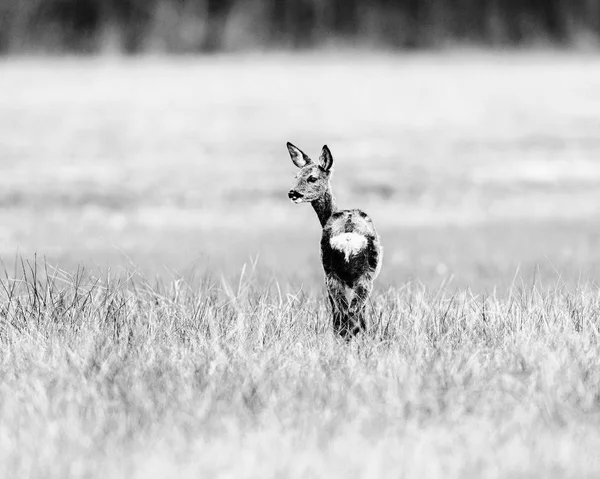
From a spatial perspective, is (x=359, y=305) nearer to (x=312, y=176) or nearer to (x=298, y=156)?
(x=312, y=176)

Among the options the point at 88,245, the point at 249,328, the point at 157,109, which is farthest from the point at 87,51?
the point at 249,328

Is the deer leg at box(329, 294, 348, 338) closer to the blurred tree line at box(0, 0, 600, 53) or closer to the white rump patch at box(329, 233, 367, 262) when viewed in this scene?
the white rump patch at box(329, 233, 367, 262)

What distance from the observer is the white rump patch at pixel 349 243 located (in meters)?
4.98

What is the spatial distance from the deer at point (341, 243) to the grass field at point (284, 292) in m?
0.30

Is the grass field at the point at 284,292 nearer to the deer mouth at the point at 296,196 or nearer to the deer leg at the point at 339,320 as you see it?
the deer leg at the point at 339,320

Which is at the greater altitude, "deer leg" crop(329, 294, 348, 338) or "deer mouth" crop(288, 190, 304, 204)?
"deer mouth" crop(288, 190, 304, 204)

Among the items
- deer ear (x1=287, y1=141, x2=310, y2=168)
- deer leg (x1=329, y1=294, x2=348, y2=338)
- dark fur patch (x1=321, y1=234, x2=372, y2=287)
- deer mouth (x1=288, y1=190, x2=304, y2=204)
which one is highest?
deer ear (x1=287, y1=141, x2=310, y2=168)

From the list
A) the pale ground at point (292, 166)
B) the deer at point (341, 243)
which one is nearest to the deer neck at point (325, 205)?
the deer at point (341, 243)

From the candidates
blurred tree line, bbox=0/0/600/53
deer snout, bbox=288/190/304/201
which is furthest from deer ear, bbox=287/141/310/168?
blurred tree line, bbox=0/0/600/53

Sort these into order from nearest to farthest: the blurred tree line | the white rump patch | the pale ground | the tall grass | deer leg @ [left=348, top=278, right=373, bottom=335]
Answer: the tall grass
the white rump patch
deer leg @ [left=348, top=278, right=373, bottom=335]
the pale ground
the blurred tree line

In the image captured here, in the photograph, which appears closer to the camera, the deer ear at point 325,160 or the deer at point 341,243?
the deer at point 341,243

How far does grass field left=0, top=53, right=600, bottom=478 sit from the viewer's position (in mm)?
4270

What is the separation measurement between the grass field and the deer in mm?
300

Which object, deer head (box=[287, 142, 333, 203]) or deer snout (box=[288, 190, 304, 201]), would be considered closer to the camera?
deer snout (box=[288, 190, 304, 201])
